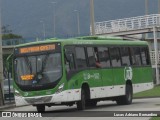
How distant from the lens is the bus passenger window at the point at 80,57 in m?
26.8

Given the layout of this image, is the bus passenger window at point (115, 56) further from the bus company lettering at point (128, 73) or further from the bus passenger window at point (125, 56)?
the bus company lettering at point (128, 73)

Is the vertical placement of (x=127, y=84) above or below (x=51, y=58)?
below

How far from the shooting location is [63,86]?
83.6 feet

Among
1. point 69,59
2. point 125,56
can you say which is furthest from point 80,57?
point 125,56

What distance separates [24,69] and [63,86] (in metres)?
1.95

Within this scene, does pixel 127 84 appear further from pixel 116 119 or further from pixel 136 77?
pixel 116 119

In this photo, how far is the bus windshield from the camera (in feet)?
84.2

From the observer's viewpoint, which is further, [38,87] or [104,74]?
[104,74]

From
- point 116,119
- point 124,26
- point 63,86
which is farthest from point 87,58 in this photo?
point 124,26

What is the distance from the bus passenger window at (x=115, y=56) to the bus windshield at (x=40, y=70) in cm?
503

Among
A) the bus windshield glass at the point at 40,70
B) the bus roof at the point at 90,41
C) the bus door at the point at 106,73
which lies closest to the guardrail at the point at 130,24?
the bus roof at the point at 90,41

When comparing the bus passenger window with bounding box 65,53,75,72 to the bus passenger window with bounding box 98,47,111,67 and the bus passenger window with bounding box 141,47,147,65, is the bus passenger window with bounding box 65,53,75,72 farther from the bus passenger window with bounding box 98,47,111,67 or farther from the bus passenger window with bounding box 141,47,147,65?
the bus passenger window with bounding box 141,47,147,65

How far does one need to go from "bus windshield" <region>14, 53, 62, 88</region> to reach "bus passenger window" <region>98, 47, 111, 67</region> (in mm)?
3712

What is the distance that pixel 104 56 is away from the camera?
96.4 feet
